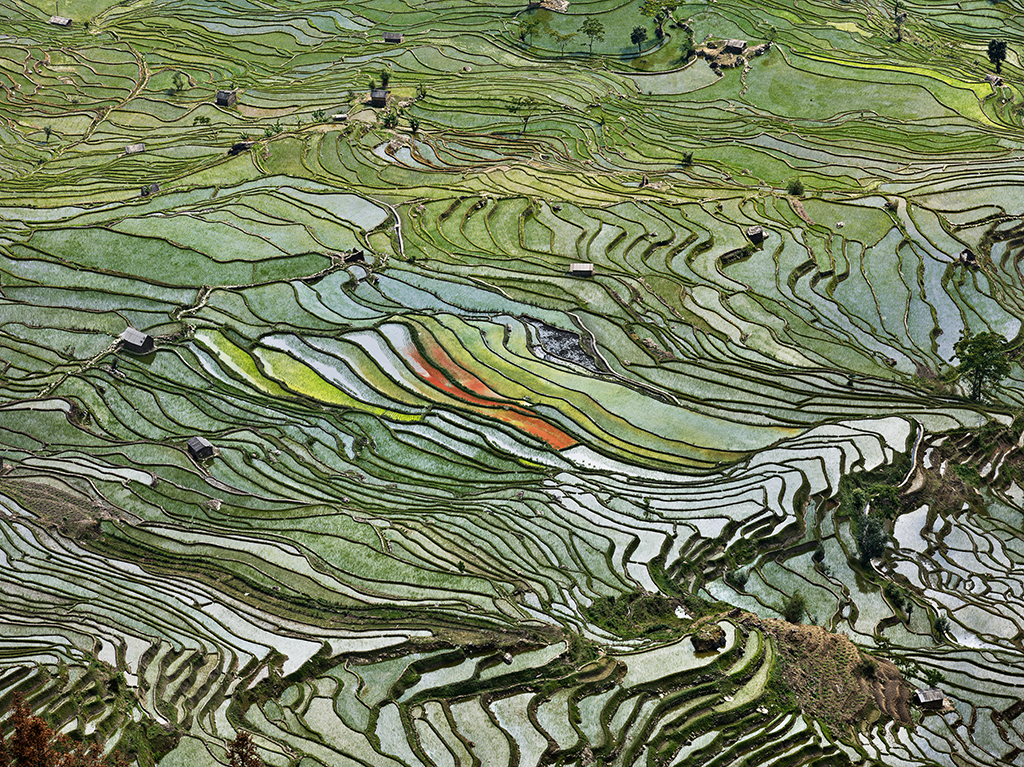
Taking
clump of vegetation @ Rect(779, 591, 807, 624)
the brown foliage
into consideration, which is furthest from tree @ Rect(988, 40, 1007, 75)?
the brown foliage

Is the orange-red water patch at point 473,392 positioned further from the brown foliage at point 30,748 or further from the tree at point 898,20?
the tree at point 898,20

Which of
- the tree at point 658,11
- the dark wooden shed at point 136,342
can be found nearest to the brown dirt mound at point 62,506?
the dark wooden shed at point 136,342

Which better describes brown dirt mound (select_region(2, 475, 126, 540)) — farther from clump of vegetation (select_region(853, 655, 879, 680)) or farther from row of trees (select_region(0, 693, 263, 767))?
clump of vegetation (select_region(853, 655, 879, 680))

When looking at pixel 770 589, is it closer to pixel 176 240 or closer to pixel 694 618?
pixel 694 618

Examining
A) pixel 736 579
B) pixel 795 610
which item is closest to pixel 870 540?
pixel 795 610

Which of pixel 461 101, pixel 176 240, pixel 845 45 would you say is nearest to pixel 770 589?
pixel 176 240
